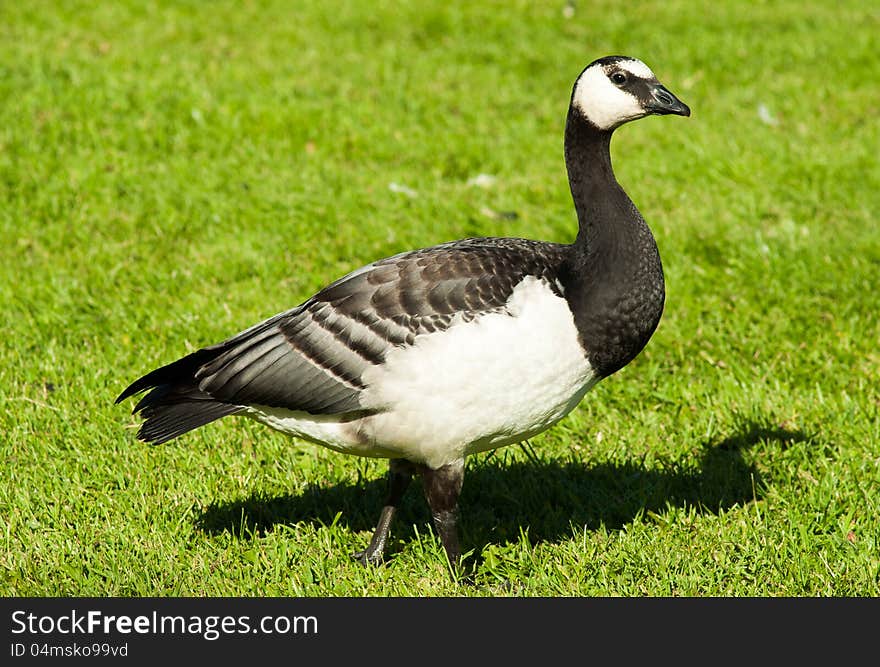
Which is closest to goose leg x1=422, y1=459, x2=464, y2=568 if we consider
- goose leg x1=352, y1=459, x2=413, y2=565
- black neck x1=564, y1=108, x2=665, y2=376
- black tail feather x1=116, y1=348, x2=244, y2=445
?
goose leg x1=352, y1=459, x2=413, y2=565

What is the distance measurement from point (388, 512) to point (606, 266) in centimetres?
161

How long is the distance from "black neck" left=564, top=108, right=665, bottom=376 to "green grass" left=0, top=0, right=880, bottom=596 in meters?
1.11

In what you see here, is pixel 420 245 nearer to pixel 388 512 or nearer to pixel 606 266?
pixel 388 512

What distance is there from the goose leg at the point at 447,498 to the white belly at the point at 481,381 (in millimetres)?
143

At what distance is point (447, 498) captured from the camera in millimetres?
4910

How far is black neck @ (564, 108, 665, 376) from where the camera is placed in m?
4.58

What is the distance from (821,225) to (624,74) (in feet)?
14.0

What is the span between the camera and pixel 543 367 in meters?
4.47

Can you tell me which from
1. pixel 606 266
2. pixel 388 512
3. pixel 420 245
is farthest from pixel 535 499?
pixel 420 245

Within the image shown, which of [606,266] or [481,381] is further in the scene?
[606,266]

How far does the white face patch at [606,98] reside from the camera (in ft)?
15.8

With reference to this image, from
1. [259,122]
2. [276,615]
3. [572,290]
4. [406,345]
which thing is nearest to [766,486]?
[572,290]

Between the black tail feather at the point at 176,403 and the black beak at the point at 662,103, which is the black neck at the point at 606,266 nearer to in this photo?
the black beak at the point at 662,103

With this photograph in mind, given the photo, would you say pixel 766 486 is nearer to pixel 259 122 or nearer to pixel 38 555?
pixel 38 555
